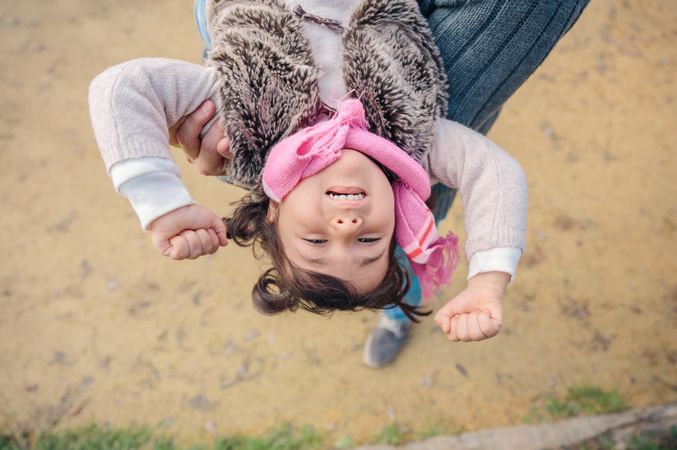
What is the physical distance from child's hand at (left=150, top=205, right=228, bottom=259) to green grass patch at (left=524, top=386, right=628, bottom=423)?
7.26ft

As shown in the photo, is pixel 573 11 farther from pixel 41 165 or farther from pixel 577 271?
pixel 41 165

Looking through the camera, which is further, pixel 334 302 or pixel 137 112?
pixel 334 302

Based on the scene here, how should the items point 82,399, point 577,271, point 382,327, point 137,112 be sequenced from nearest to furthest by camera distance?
point 137,112
point 82,399
point 382,327
point 577,271

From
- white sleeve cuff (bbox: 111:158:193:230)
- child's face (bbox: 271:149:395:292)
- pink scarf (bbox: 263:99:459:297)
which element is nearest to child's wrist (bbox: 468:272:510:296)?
pink scarf (bbox: 263:99:459:297)

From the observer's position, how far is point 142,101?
1.51 m

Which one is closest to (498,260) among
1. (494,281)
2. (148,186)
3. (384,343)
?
(494,281)

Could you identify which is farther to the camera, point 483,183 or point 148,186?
point 483,183

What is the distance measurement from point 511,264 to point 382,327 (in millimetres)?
1514

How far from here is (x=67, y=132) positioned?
3.71 metres

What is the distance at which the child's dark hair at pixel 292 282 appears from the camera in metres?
1.78

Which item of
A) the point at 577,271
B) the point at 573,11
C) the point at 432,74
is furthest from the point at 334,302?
the point at 577,271

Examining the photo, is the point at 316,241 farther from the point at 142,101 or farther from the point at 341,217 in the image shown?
the point at 142,101

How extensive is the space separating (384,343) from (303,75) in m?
1.88

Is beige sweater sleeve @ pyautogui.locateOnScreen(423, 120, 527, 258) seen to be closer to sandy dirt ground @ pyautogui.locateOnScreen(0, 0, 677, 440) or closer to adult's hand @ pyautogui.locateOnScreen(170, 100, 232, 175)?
adult's hand @ pyautogui.locateOnScreen(170, 100, 232, 175)
